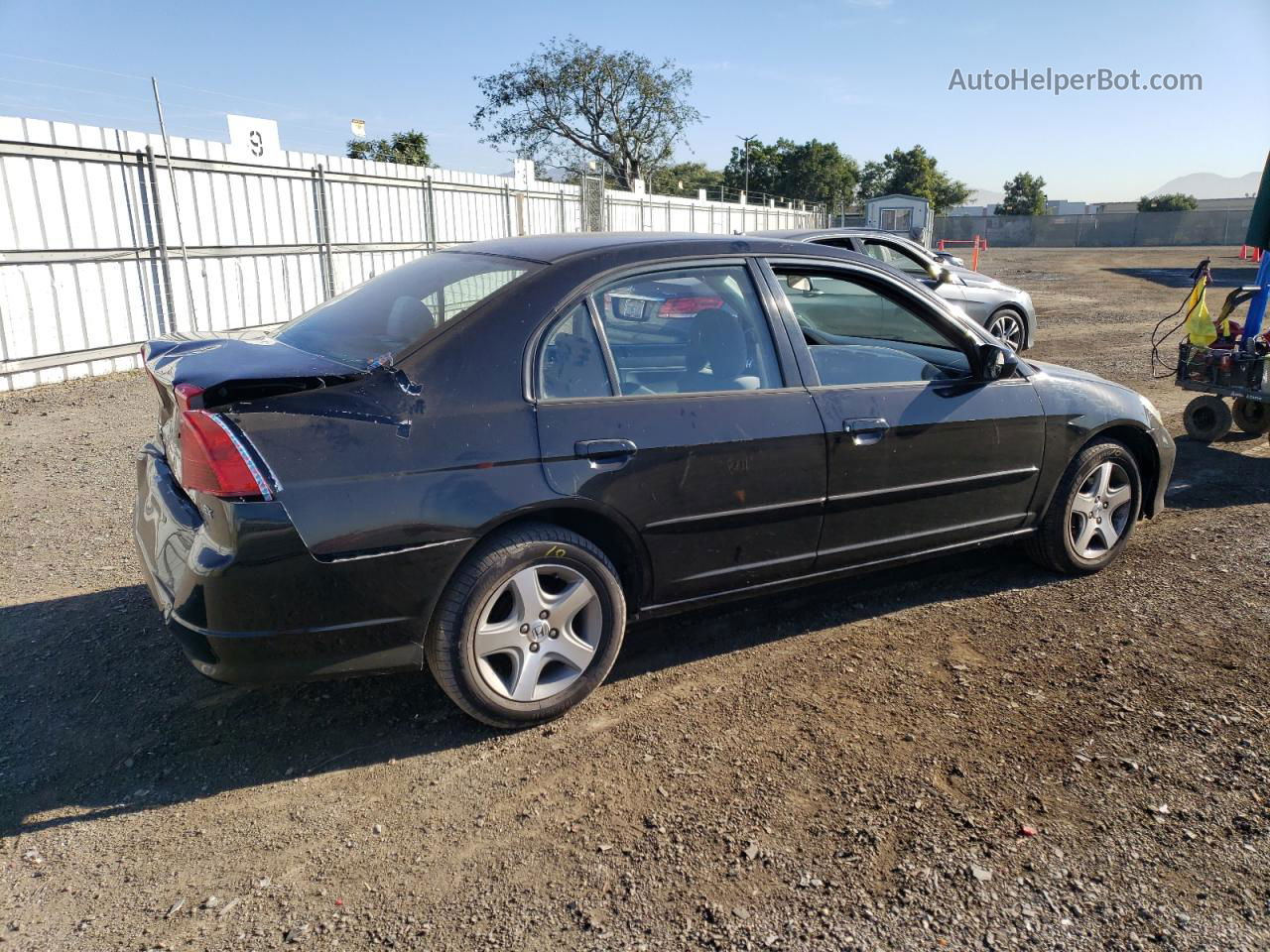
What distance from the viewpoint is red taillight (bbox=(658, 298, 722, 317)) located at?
3.54 metres

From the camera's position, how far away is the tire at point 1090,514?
4.39 m

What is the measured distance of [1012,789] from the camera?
285cm

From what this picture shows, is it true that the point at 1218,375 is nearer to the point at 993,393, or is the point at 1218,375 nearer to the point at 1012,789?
the point at 993,393

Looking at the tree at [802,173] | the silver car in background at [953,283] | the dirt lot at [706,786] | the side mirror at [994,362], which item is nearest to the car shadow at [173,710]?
the dirt lot at [706,786]

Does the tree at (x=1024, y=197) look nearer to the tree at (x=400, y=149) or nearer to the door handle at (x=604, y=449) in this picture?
the tree at (x=400, y=149)

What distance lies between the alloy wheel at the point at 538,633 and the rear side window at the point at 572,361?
63cm

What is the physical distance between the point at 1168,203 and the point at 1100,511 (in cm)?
7563

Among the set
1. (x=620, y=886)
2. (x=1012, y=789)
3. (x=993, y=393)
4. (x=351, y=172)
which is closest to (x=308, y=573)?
(x=620, y=886)

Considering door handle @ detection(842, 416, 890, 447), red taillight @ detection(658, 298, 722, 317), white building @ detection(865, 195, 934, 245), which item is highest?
white building @ detection(865, 195, 934, 245)

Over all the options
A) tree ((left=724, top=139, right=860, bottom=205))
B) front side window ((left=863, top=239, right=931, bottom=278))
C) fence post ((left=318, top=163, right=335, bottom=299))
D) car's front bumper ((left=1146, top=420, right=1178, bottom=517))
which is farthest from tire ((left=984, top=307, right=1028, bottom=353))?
tree ((left=724, top=139, right=860, bottom=205))

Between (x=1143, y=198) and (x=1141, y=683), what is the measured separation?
78.4 metres

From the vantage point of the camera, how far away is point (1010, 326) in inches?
452

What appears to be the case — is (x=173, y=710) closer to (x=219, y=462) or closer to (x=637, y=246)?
(x=219, y=462)

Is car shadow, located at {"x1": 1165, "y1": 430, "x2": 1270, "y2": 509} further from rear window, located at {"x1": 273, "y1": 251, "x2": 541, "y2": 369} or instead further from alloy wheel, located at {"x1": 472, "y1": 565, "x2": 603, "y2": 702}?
rear window, located at {"x1": 273, "y1": 251, "x2": 541, "y2": 369}
